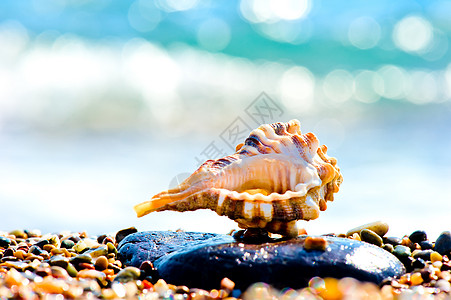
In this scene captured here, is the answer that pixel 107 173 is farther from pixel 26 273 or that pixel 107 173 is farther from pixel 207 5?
pixel 207 5

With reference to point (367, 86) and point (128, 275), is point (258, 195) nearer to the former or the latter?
point (128, 275)

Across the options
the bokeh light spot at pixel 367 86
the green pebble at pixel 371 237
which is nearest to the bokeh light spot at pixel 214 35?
the bokeh light spot at pixel 367 86

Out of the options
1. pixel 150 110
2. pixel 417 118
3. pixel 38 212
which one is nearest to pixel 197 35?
pixel 150 110

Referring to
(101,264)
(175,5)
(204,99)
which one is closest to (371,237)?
(101,264)

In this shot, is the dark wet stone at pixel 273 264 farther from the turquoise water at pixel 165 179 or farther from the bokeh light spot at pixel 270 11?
the bokeh light spot at pixel 270 11

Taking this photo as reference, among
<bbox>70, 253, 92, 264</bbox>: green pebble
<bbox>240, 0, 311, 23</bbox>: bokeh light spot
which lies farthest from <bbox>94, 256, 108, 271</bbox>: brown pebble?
<bbox>240, 0, 311, 23</bbox>: bokeh light spot

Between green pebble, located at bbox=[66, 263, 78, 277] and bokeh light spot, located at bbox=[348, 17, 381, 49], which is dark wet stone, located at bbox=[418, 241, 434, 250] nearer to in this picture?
green pebble, located at bbox=[66, 263, 78, 277]

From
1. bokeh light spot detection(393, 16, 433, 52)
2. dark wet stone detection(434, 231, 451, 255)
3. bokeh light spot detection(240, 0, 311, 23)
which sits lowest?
dark wet stone detection(434, 231, 451, 255)
